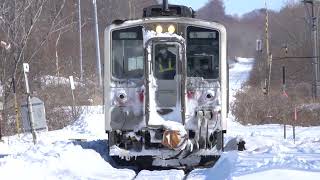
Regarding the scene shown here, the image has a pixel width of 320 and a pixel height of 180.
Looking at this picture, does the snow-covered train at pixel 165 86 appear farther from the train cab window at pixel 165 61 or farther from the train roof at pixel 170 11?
the train roof at pixel 170 11

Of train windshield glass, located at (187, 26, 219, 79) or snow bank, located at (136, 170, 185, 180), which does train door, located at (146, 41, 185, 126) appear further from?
snow bank, located at (136, 170, 185, 180)

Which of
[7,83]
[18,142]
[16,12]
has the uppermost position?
[16,12]

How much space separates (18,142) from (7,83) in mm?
7065

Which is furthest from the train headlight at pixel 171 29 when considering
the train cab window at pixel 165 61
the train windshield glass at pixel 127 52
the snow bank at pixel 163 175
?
the snow bank at pixel 163 175

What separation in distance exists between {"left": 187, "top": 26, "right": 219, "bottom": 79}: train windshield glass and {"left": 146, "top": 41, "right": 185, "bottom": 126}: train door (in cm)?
27

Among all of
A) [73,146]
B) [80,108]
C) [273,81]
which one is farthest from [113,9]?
[73,146]

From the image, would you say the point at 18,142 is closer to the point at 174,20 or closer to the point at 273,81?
the point at 174,20

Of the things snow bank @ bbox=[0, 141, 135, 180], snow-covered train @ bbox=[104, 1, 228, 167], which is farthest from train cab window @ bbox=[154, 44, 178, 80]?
snow bank @ bbox=[0, 141, 135, 180]

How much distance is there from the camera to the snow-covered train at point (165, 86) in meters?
13.0

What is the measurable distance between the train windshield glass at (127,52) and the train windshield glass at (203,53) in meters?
0.99

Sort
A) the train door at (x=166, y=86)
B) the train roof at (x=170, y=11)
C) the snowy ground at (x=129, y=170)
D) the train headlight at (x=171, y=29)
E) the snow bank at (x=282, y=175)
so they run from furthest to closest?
the train roof at (x=170, y=11) < the train headlight at (x=171, y=29) < the train door at (x=166, y=86) < the snowy ground at (x=129, y=170) < the snow bank at (x=282, y=175)

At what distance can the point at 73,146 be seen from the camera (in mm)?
14086

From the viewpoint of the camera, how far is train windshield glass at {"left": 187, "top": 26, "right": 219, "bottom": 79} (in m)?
13.2

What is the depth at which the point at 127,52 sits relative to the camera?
13.3 m
